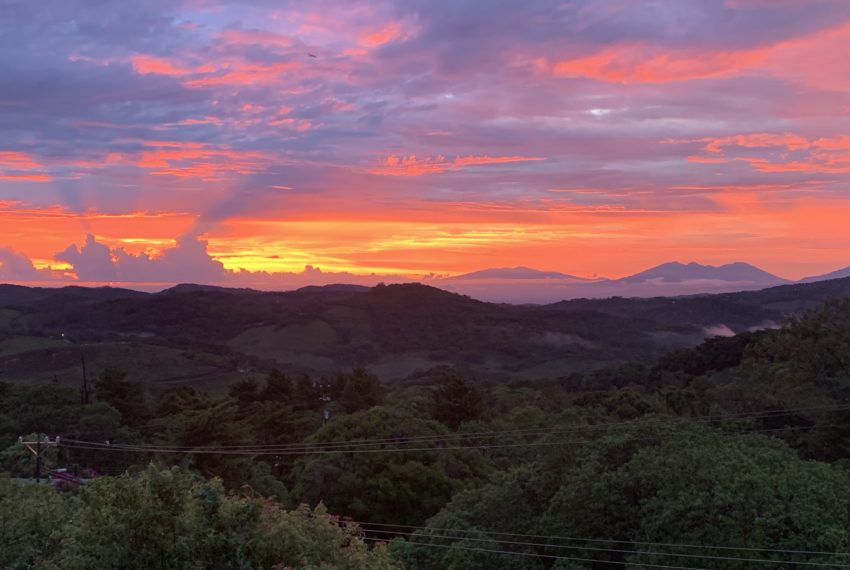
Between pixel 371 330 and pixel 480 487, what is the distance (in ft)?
425

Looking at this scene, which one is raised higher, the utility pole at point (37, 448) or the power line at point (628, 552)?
the utility pole at point (37, 448)

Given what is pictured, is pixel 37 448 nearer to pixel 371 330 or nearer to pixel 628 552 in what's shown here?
pixel 628 552

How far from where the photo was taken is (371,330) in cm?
15450

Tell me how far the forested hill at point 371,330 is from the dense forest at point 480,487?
6204 cm

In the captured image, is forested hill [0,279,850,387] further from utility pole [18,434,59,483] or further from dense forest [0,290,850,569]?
utility pole [18,434,59,483]

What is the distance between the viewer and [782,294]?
14738 cm

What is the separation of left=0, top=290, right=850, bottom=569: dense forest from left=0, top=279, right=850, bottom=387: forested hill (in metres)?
62.0

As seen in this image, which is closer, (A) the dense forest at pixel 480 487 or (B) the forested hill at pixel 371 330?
(A) the dense forest at pixel 480 487

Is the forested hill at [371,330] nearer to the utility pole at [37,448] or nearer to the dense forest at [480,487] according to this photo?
the dense forest at [480,487]

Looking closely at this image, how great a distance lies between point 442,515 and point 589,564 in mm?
4592

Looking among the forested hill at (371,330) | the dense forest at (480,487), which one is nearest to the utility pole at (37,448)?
the dense forest at (480,487)

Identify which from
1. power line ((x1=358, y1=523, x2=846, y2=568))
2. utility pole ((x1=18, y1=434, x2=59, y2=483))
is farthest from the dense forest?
utility pole ((x1=18, y1=434, x2=59, y2=483))

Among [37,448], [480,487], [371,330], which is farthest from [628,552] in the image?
[371,330]

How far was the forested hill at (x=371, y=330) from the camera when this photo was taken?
351ft
